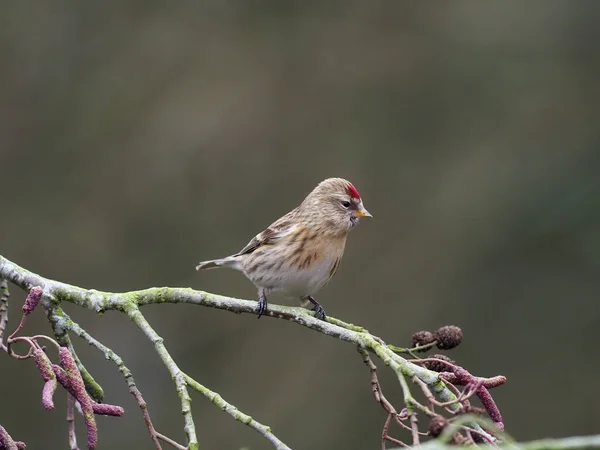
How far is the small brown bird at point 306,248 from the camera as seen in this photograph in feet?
13.3

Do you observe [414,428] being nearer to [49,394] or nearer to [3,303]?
[49,394]

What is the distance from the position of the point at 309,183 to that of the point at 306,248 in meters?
4.42

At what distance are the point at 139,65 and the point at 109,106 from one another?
53 cm

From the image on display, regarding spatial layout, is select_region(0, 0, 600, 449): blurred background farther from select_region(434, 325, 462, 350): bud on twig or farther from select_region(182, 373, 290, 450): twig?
select_region(182, 373, 290, 450): twig

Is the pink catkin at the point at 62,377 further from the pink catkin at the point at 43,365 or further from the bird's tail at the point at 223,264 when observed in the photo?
the bird's tail at the point at 223,264

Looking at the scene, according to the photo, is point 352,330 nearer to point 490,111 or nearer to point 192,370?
point 192,370

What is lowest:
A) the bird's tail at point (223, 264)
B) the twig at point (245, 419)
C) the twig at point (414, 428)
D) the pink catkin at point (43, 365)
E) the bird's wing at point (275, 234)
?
the twig at point (245, 419)

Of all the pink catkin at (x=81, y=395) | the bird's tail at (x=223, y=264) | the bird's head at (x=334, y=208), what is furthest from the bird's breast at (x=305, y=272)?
the pink catkin at (x=81, y=395)

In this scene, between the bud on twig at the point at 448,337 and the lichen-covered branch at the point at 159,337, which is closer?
the lichen-covered branch at the point at 159,337

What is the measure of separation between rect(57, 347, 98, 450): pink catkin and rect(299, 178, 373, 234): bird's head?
7.16 ft

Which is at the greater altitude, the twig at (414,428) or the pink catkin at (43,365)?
the pink catkin at (43,365)

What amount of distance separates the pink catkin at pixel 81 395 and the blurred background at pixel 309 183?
18.6 feet

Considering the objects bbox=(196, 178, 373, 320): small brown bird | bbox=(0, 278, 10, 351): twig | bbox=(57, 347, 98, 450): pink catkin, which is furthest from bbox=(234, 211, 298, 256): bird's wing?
bbox=(57, 347, 98, 450): pink catkin

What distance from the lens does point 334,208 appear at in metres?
4.32
